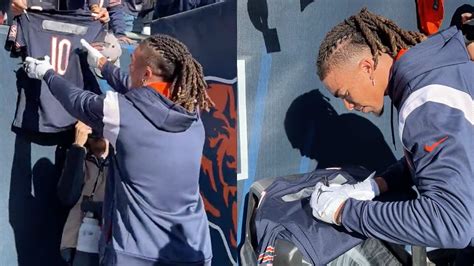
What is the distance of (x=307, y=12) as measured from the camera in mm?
→ 3127

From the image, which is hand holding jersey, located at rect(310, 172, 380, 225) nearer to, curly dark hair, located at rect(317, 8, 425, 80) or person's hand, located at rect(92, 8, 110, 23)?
curly dark hair, located at rect(317, 8, 425, 80)

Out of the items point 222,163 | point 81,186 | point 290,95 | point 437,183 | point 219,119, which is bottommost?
point 81,186

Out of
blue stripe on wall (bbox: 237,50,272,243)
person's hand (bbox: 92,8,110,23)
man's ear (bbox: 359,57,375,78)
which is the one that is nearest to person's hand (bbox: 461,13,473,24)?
blue stripe on wall (bbox: 237,50,272,243)

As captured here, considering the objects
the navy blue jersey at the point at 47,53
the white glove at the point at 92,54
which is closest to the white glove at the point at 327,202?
the white glove at the point at 92,54

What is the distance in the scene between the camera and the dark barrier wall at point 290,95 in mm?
3074

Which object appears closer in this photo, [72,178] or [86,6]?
[72,178]

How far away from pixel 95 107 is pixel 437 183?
146 cm

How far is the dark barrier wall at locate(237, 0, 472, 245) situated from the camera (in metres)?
3.07

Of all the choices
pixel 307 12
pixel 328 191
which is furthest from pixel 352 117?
pixel 328 191

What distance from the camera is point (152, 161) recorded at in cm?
267

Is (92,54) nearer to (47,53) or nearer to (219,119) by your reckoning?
(47,53)

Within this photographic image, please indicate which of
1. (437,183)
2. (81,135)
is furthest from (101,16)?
(437,183)

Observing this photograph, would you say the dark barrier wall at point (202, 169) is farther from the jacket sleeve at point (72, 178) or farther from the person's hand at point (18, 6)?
the jacket sleeve at point (72, 178)

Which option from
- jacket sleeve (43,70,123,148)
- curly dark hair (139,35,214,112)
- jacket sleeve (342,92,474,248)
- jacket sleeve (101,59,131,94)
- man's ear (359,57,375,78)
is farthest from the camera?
jacket sleeve (101,59,131,94)
